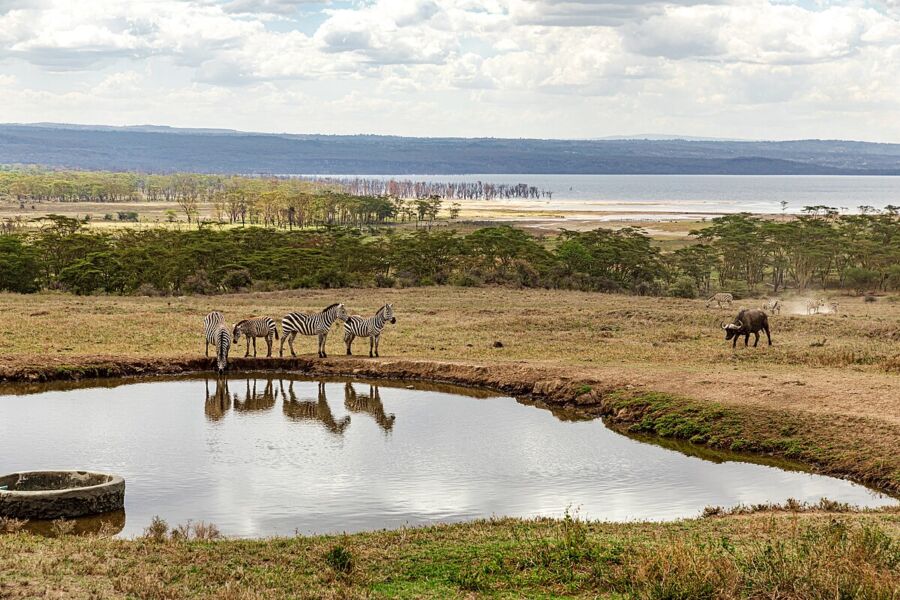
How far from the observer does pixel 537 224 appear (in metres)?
145

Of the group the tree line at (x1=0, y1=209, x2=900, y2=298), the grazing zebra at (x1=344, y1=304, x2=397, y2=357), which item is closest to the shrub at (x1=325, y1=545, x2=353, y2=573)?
the grazing zebra at (x1=344, y1=304, x2=397, y2=357)

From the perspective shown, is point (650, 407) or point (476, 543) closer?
point (476, 543)

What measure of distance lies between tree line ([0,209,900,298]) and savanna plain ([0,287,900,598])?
867 centimetres

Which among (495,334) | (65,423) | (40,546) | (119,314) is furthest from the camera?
(119,314)

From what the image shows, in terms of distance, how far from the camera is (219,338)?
1114 inches

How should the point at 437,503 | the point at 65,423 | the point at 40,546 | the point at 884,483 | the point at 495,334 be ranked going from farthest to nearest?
the point at 495,334 < the point at 65,423 < the point at 884,483 < the point at 437,503 < the point at 40,546

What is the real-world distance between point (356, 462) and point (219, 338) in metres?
10.9

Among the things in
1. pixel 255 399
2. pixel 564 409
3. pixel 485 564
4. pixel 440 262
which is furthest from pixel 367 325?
pixel 440 262

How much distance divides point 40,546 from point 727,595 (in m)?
8.12

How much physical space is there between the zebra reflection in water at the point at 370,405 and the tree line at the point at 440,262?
3011 cm

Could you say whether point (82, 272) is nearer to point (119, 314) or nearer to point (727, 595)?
point (119, 314)

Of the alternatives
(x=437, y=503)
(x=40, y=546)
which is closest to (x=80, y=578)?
(x=40, y=546)

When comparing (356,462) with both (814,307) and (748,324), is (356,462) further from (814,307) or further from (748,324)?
(814,307)

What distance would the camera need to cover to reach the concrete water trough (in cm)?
1482
